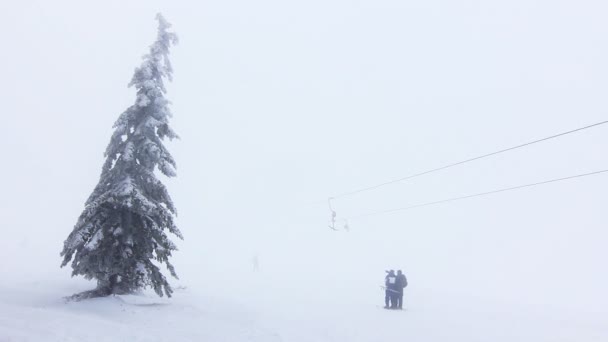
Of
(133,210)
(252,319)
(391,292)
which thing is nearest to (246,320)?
(252,319)

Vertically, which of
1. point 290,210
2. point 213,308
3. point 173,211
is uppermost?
point 290,210

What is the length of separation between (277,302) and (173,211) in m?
7.61

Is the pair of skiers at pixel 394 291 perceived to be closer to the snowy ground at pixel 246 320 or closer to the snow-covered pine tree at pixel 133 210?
the snowy ground at pixel 246 320

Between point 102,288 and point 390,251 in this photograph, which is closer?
point 102,288

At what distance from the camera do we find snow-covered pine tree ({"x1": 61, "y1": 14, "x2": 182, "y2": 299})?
13047mm

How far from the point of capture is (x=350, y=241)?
15975cm

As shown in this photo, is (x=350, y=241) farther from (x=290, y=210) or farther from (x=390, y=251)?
(x=290, y=210)

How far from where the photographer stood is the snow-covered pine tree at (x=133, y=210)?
13047 mm

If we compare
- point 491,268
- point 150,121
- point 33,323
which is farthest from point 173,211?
point 491,268

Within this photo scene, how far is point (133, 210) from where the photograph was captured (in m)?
13.4

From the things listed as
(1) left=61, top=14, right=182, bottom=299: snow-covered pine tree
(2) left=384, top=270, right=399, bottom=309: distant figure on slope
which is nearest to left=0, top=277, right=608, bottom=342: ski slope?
(2) left=384, top=270, right=399, bottom=309: distant figure on slope

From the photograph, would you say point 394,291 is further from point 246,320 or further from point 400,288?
point 246,320

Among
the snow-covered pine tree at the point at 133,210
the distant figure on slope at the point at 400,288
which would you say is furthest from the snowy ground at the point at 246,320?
the snow-covered pine tree at the point at 133,210

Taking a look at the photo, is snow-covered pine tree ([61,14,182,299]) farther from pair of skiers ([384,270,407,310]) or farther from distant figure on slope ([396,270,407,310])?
distant figure on slope ([396,270,407,310])
